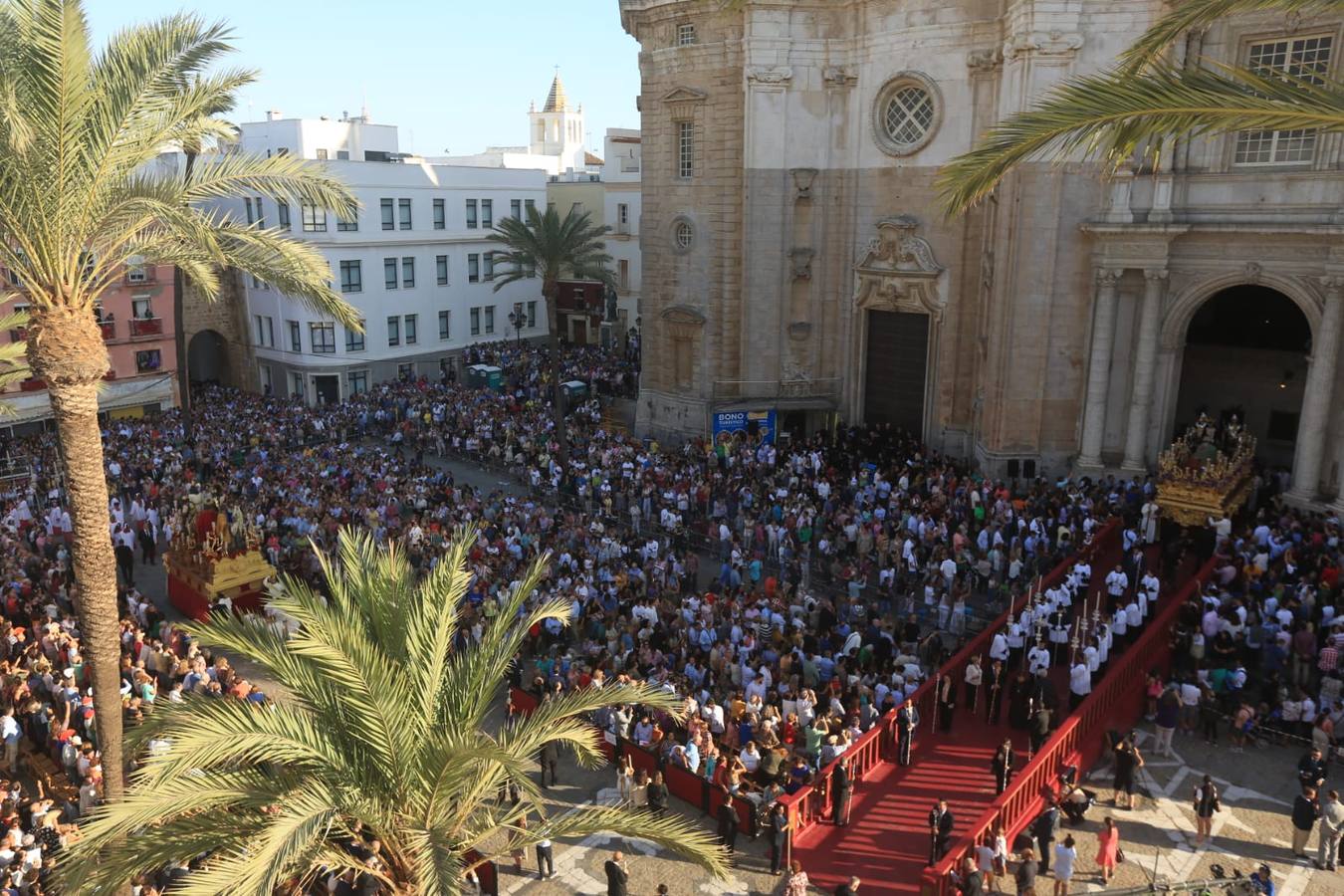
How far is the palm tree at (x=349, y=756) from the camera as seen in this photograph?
7953mm

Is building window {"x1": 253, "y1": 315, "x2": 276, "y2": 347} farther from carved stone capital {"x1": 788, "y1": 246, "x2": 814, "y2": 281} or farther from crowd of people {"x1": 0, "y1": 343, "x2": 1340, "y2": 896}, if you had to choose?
carved stone capital {"x1": 788, "y1": 246, "x2": 814, "y2": 281}

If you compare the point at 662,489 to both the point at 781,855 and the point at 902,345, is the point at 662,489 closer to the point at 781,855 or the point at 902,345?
the point at 902,345

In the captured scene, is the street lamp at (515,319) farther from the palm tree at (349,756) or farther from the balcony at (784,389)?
the palm tree at (349,756)

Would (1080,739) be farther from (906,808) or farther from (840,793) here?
(840,793)

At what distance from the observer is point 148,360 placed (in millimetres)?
45344

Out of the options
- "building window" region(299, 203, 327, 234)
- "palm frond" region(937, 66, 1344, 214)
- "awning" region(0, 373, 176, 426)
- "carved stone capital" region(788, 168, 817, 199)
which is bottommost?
"awning" region(0, 373, 176, 426)

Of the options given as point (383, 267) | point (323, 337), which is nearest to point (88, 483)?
point (323, 337)

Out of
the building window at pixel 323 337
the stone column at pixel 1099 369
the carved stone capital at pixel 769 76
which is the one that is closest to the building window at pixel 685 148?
the carved stone capital at pixel 769 76

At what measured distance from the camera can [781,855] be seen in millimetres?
13953

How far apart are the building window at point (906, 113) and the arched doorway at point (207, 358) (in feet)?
116

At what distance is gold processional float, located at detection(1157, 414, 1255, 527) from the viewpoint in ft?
71.7

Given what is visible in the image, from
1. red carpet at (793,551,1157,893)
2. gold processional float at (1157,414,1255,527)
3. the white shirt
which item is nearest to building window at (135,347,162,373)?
Answer: red carpet at (793,551,1157,893)

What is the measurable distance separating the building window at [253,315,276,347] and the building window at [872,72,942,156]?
99.5 feet

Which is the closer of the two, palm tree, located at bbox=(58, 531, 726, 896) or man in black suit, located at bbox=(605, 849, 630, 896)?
palm tree, located at bbox=(58, 531, 726, 896)
